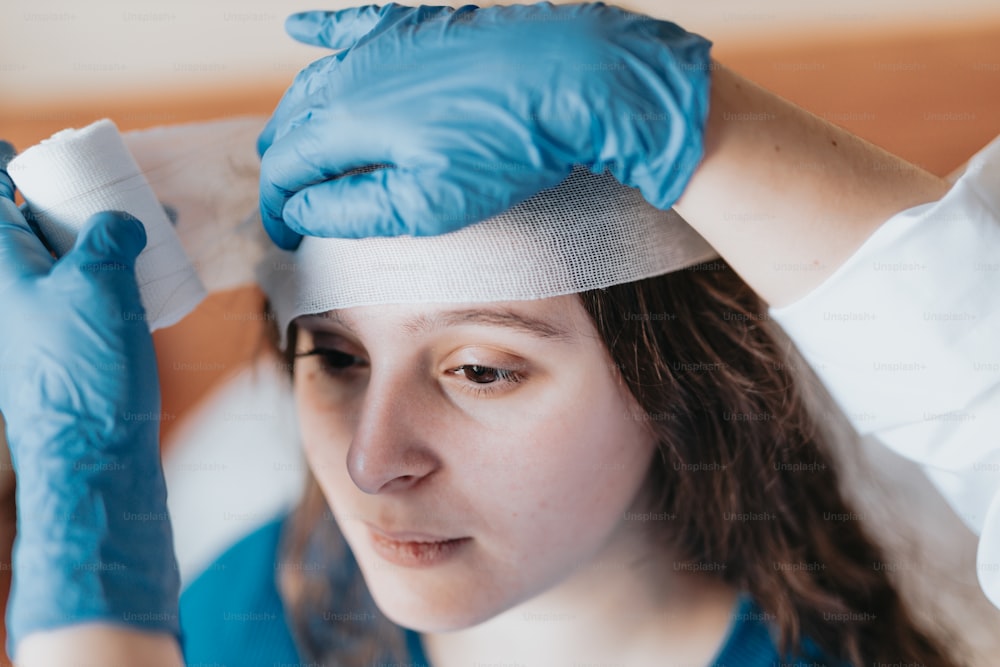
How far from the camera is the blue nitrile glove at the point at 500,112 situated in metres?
0.65

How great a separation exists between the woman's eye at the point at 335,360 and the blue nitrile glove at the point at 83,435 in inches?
7.7

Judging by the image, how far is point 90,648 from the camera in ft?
2.21

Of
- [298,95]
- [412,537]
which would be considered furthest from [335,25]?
[412,537]

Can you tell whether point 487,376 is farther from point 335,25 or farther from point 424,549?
point 335,25

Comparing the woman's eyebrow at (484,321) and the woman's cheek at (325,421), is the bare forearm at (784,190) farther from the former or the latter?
the woman's cheek at (325,421)

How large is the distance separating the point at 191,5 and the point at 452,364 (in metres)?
0.96

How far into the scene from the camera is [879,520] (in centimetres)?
113

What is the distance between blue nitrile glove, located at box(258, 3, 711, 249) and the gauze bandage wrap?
0.18 feet

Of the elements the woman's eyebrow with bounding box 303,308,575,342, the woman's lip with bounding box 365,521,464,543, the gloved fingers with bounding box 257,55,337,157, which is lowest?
the woman's lip with bounding box 365,521,464,543

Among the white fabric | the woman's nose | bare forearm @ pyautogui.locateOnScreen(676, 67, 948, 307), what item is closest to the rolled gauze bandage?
the woman's nose

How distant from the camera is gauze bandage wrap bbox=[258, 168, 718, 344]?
74 cm

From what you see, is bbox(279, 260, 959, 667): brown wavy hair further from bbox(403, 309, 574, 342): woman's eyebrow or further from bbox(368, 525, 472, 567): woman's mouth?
bbox(368, 525, 472, 567): woman's mouth

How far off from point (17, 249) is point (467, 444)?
47 cm

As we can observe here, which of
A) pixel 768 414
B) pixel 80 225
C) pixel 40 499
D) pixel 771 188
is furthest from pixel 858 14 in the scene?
pixel 40 499
